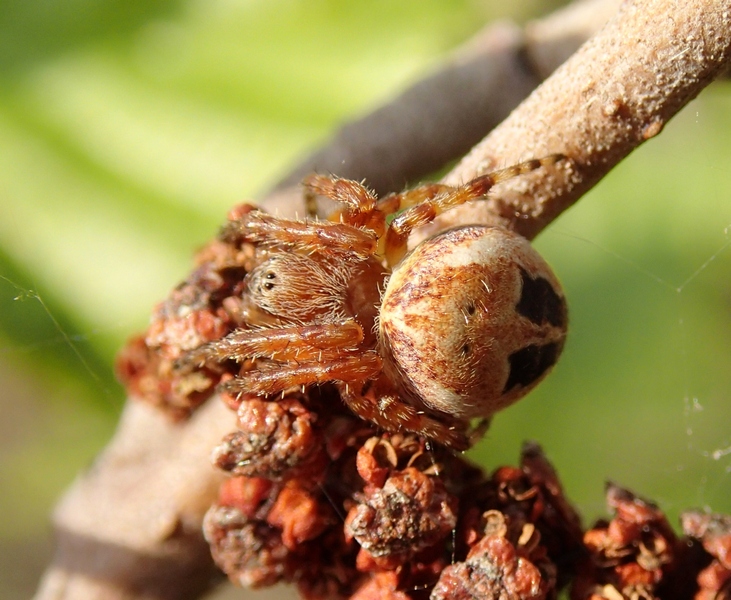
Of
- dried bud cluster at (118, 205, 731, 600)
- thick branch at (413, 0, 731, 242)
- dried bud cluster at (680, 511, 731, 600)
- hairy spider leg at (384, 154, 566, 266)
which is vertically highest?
thick branch at (413, 0, 731, 242)

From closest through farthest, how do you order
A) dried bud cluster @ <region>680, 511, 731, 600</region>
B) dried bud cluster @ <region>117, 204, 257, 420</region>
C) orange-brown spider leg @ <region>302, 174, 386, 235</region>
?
dried bud cluster @ <region>680, 511, 731, 600</region> < dried bud cluster @ <region>117, 204, 257, 420</region> < orange-brown spider leg @ <region>302, 174, 386, 235</region>

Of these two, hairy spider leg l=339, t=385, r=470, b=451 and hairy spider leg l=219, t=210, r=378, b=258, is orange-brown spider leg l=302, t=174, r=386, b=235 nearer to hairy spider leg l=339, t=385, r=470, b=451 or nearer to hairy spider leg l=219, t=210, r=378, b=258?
hairy spider leg l=219, t=210, r=378, b=258

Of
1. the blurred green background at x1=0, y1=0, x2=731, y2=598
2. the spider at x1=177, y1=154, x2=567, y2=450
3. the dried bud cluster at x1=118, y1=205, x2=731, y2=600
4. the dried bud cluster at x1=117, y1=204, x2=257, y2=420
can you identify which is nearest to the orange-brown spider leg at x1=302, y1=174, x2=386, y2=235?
the spider at x1=177, y1=154, x2=567, y2=450

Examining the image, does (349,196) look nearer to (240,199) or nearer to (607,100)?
(607,100)

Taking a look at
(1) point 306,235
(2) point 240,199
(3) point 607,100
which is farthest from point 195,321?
(2) point 240,199

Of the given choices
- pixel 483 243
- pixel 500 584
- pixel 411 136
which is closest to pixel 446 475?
pixel 500 584

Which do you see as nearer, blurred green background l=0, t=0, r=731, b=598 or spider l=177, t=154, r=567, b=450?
spider l=177, t=154, r=567, b=450

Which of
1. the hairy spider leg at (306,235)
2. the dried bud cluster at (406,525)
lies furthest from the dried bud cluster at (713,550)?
the hairy spider leg at (306,235)

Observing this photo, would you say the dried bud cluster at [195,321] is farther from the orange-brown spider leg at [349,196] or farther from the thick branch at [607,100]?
the thick branch at [607,100]
